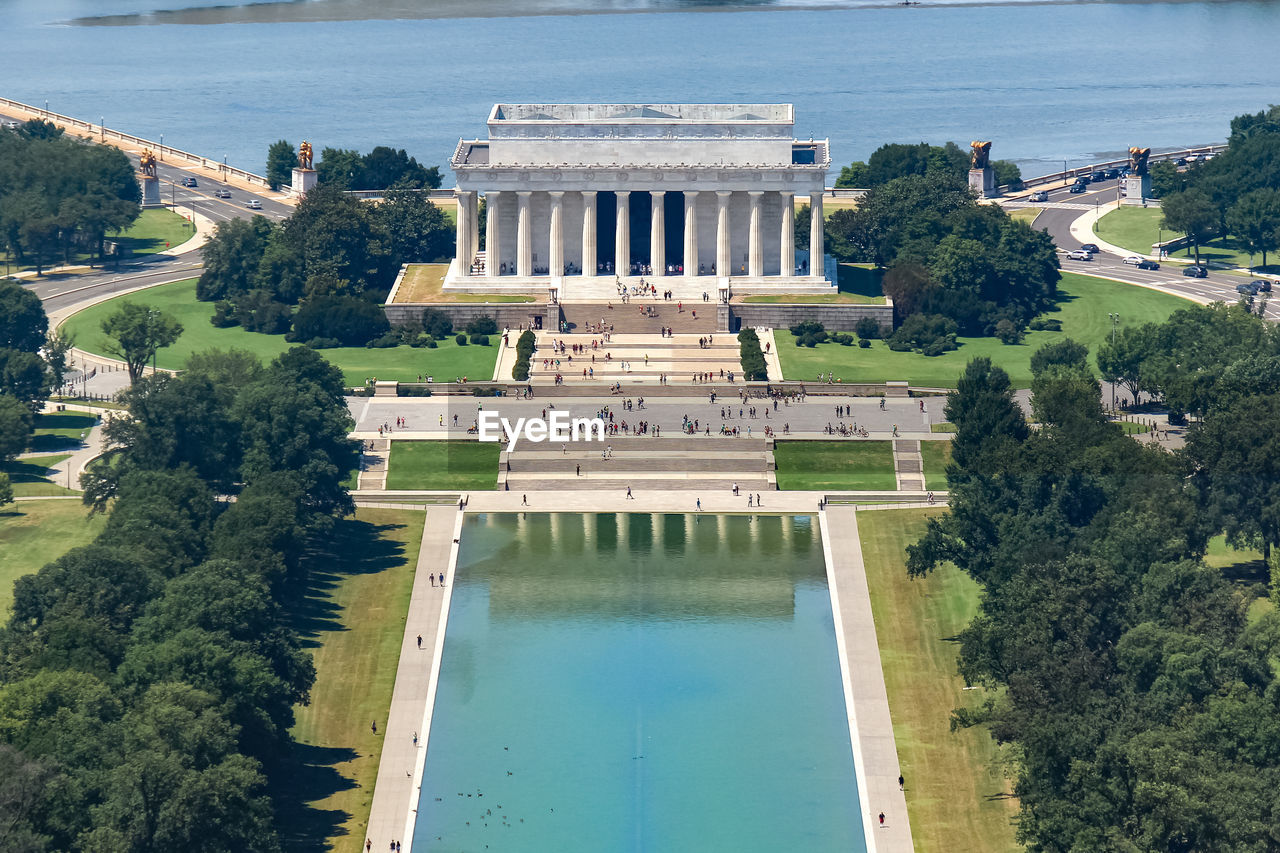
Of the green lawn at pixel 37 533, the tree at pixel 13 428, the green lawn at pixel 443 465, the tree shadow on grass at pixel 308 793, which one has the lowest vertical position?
the tree shadow on grass at pixel 308 793

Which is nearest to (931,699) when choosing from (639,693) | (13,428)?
Result: (639,693)

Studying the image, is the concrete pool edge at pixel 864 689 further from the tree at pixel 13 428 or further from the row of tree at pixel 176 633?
the tree at pixel 13 428

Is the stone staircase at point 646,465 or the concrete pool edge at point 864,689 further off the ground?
the stone staircase at point 646,465

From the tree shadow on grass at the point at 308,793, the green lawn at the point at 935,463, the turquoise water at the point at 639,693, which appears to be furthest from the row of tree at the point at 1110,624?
the tree shadow on grass at the point at 308,793

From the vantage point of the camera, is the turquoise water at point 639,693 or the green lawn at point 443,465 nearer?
the turquoise water at point 639,693

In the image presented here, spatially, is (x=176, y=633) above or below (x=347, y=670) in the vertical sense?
above

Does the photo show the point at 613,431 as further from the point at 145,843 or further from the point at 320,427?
the point at 145,843

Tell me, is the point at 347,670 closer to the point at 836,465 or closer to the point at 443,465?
the point at 443,465

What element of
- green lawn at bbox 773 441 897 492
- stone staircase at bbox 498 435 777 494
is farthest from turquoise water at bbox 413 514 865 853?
green lawn at bbox 773 441 897 492
